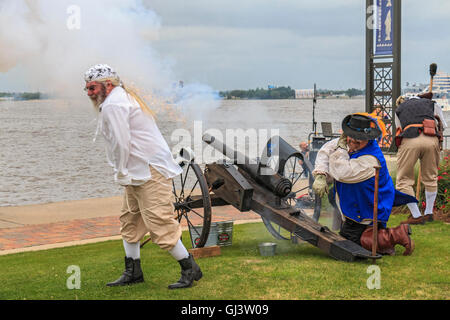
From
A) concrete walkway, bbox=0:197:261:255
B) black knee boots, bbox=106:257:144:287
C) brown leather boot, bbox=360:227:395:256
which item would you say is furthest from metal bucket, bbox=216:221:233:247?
concrete walkway, bbox=0:197:261:255

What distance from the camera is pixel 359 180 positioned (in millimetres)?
6023

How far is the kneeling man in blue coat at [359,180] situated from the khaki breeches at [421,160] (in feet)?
6.58

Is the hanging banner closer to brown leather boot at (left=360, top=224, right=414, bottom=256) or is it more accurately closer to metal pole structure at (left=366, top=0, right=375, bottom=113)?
metal pole structure at (left=366, top=0, right=375, bottom=113)

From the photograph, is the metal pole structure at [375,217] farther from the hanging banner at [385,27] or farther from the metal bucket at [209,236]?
the hanging banner at [385,27]

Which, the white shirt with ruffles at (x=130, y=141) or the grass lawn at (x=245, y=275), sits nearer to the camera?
the white shirt with ruffles at (x=130, y=141)

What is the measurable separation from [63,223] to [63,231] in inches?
27.0

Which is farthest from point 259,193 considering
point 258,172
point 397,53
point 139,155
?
point 397,53

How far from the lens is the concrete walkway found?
813 centimetres

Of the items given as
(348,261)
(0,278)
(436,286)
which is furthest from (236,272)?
(0,278)

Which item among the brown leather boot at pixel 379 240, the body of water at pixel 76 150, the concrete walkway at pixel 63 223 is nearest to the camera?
the brown leather boot at pixel 379 240

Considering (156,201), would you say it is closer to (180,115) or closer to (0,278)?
(0,278)

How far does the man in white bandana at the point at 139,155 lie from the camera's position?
4957mm

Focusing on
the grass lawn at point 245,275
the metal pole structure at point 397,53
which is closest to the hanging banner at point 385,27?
the metal pole structure at point 397,53

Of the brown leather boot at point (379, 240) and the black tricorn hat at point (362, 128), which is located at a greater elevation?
the black tricorn hat at point (362, 128)
